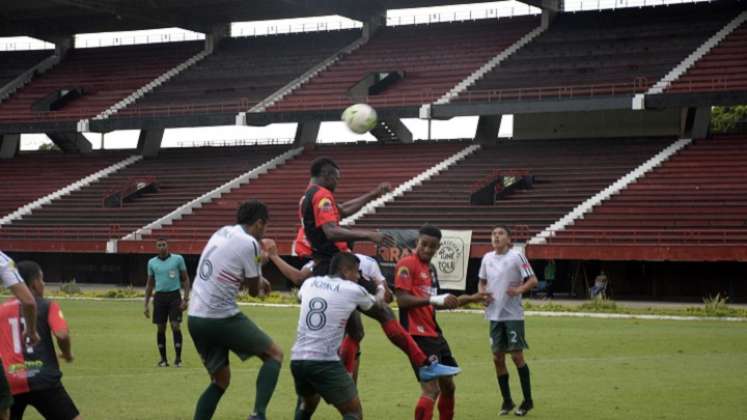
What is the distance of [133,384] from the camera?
18406mm

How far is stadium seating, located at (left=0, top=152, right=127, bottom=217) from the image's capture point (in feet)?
203

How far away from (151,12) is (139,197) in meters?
9.75

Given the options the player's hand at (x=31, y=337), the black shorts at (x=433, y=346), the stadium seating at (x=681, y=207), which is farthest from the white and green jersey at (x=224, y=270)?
the stadium seating at (x=681, y=207)

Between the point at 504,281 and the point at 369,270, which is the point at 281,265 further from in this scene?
the point at 504,281

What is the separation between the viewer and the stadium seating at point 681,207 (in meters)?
42.9

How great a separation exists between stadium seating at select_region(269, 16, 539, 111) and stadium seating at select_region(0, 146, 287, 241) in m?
4.34

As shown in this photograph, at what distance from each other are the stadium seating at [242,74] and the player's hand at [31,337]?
49389 mm

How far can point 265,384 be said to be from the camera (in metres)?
12.4

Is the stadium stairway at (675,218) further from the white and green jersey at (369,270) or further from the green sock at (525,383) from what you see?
the white and green jersey at (369,270)

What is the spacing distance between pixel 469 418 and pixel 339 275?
14.1ft

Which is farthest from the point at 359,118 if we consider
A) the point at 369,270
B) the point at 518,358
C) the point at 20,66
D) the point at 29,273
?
the point at 20,66

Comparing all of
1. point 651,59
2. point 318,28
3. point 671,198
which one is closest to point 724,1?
point 651,59

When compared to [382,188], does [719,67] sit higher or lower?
higher

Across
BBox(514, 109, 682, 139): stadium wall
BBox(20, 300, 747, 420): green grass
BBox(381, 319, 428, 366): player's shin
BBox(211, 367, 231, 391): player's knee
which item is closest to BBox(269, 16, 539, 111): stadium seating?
BBox(514, 109, 682, 139): stadium wall
